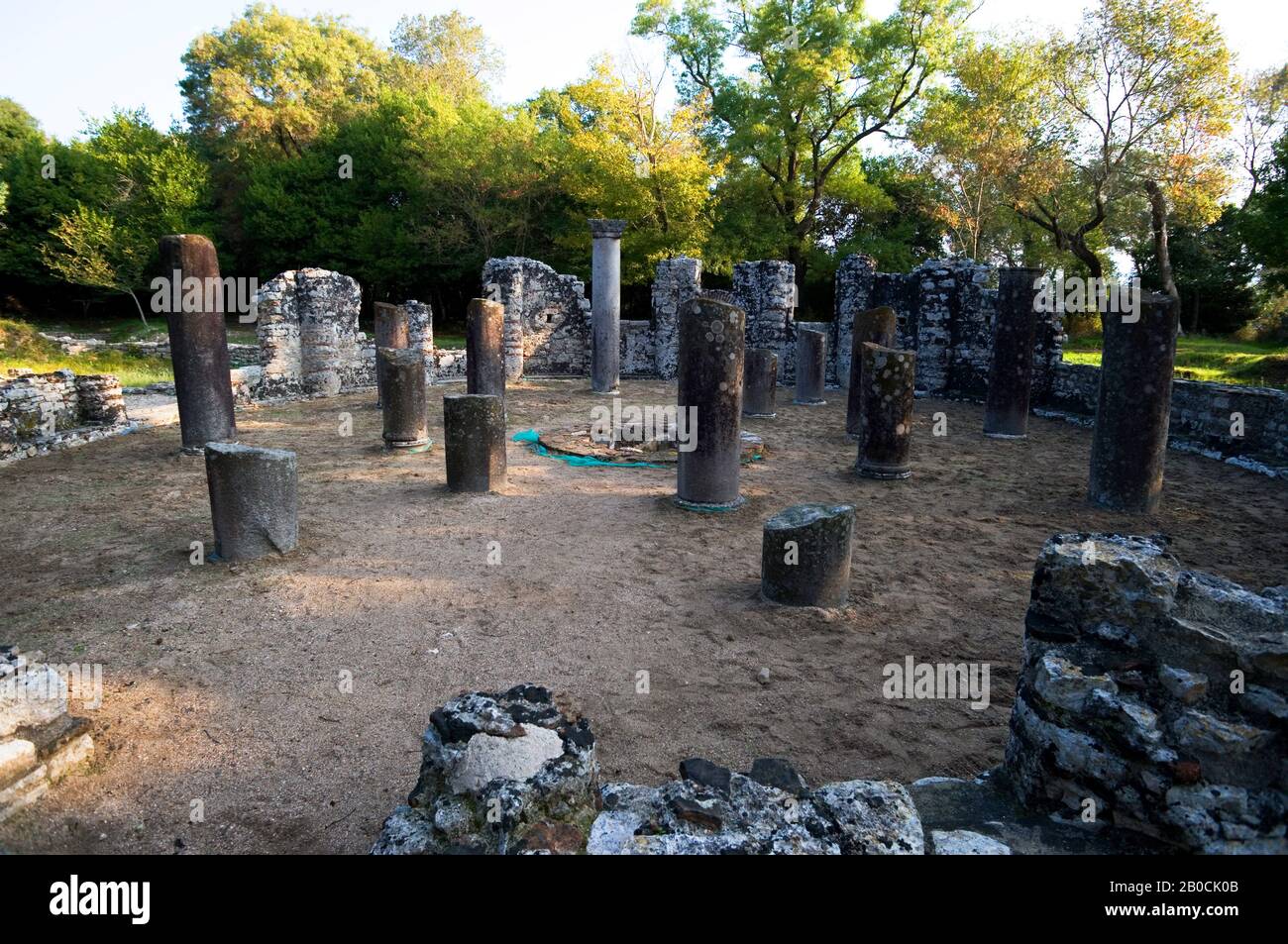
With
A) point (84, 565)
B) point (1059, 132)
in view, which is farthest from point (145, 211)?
point (1059, 132)

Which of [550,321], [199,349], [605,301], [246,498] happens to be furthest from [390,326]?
[246,498]

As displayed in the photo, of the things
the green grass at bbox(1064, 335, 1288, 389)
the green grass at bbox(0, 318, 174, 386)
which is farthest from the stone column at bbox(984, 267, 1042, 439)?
the green grass at bbox(0, 318, 174, 386)

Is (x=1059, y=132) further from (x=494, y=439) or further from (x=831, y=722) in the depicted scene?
(x=831, y=722)

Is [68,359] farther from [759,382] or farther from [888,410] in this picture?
[888,410]

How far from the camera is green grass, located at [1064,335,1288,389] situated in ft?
61.1

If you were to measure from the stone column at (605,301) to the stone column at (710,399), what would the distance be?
→ 9739 millimetres

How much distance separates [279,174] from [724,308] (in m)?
31.6

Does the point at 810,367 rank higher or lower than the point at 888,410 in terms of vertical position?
higher

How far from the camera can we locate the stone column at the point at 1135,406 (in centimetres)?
862

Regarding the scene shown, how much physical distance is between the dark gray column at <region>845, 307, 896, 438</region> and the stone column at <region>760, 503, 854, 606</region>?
6.53 metres

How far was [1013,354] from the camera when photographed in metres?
13.4

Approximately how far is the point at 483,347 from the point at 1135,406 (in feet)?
32.8

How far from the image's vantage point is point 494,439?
31.6ft

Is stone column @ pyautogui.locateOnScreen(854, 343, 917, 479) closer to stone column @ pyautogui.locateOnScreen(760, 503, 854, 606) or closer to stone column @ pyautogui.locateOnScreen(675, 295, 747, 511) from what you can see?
stone column @ pyautogui.locateOnScreen(675, 295, 747, 511)
